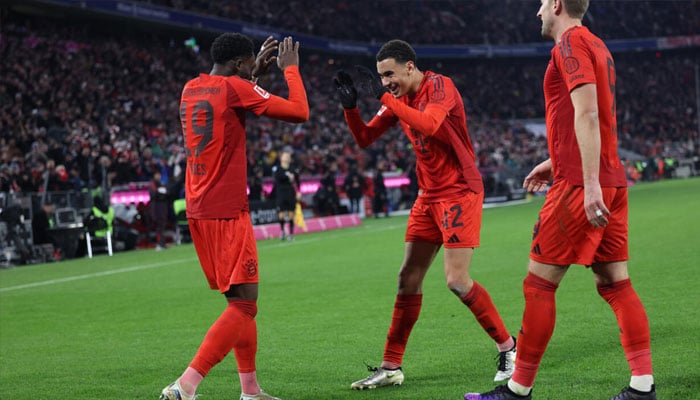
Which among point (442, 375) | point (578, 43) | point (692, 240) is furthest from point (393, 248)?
point (578, 43)

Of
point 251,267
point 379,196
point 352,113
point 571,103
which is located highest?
point 352,113

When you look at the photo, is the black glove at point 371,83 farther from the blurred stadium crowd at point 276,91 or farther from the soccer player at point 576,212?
the soccer player at point 576,212

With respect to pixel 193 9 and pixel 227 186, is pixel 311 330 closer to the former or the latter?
pixel 227 186

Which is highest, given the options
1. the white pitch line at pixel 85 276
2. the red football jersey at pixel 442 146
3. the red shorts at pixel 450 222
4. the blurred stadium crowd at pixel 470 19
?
the blurred stadium crowd at pixel 470 19

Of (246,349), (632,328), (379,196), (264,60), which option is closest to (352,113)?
(264,60)

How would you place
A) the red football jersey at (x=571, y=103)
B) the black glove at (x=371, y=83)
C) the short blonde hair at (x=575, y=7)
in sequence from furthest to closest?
the black glove at (x=371, y=83) < the short blonde hair at (x=575, y=7) < the red football jersey at (x=571, y=103)

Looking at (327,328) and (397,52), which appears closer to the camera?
(397,52)

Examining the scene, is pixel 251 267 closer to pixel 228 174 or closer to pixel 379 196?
pixel 228 174

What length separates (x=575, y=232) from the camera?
16.0ft

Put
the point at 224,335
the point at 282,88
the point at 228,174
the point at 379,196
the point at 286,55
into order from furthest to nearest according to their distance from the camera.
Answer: the point at 282,88 < the point at 379,196 < the point at 286,55 < the point at 228,174 < the point at 224,335

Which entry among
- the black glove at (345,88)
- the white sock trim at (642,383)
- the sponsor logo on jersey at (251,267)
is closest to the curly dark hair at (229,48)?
the black glove at (345,88)

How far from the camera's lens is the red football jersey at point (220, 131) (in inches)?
221

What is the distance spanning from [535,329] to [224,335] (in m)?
1.86

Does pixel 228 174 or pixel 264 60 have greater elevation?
pixel 264 60
